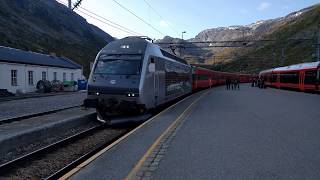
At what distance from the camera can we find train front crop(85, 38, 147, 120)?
17891 millimetres

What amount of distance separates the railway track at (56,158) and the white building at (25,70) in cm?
3001

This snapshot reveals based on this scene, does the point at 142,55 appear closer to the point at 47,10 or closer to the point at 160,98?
the point at 160,98

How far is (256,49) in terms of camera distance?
579ft

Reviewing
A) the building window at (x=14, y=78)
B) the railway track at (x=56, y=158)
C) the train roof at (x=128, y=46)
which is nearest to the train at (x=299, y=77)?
the train roof at (x=128, y=46)

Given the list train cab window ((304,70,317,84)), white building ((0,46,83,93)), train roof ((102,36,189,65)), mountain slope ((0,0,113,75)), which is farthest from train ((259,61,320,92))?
mountain slope ((0,0,113,75))

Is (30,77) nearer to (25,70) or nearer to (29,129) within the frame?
(25,70)

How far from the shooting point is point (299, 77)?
48.0 metres

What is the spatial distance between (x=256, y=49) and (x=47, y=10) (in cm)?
8504

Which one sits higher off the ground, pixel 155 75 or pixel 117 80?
pixel 155 75

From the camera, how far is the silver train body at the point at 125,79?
17.9 meters

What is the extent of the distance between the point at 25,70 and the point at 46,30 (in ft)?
214

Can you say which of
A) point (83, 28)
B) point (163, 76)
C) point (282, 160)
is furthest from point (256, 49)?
point (282, 160)

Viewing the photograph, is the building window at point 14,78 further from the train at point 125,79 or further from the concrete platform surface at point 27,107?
the train at point 125,79

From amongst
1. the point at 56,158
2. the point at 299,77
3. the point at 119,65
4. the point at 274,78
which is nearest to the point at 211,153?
the point at 56,158
